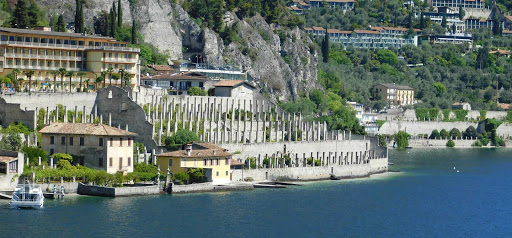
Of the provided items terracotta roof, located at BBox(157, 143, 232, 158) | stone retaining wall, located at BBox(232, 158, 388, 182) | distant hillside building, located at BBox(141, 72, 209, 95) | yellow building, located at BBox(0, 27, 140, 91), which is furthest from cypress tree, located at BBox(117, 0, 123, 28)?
terracotta roof, located at BBox(157, 143, 232, 158)

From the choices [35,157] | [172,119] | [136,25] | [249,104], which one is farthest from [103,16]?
[35,157]

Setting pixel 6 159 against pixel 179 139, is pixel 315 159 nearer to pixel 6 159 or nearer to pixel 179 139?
pixel 179 139

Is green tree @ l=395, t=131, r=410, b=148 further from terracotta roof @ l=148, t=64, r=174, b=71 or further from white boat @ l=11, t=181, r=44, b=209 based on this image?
white boat @ l=11, t=181, r=44, b=209

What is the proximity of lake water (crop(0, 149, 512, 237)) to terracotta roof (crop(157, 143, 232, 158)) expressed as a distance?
4.23 m

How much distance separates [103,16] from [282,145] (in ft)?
120

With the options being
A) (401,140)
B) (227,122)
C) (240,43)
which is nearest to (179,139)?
(227,122)

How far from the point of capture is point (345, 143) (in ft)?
389

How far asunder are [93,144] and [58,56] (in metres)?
25.0

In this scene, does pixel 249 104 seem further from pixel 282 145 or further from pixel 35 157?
pixel 35 157

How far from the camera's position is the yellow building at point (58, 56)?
364 feet

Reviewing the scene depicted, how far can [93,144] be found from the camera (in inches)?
3602

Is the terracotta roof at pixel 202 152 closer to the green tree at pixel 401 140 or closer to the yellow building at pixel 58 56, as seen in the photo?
the yellow building at pixel 58 56

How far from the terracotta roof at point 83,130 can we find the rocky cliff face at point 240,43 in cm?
4419

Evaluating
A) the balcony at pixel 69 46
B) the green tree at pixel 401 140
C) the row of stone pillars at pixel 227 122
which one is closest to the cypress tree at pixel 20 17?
the balcony at pixel 69 46
